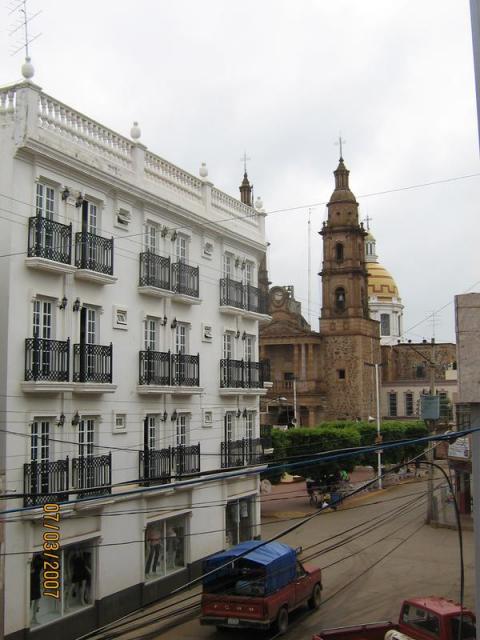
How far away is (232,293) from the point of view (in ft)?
81.0

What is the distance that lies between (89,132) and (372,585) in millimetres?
14814

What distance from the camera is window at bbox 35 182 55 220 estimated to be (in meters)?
16.9

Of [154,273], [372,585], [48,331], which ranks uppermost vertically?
[154,273]

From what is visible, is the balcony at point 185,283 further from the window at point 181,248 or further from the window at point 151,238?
the window at point 151,238

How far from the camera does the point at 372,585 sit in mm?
20812

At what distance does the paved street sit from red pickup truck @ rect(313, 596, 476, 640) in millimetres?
1762

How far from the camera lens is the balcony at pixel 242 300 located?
24.2 metres

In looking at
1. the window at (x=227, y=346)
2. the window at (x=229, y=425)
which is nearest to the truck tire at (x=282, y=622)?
the window at (x=229, y=425)

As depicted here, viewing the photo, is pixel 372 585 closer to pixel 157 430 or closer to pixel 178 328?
pixel 157 430

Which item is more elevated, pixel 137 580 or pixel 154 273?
pixel 154 273

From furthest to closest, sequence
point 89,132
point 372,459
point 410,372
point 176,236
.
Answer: point 410,372
point 372,459
point 176,236
point 89,132

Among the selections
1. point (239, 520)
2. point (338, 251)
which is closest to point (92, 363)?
point (239, 520)

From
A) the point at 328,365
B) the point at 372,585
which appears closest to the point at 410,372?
the point at 328,365

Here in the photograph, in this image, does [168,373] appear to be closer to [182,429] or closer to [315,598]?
[182,429]
